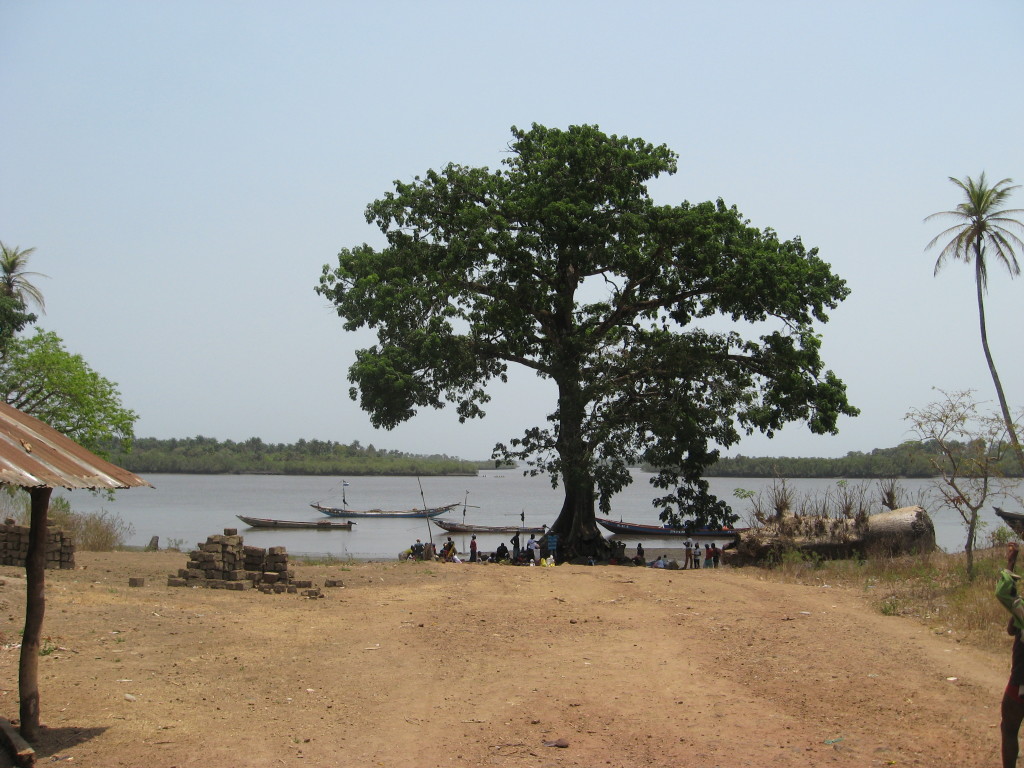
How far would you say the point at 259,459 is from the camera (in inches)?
4865

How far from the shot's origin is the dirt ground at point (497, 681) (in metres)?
6.71

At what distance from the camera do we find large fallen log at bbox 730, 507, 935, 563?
18094 millimetres

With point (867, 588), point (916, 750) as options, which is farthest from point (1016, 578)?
point (867, 588)

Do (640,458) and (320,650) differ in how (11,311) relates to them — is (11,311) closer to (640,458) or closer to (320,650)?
(640,458)

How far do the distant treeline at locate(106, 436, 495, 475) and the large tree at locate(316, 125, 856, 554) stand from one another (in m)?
97.7

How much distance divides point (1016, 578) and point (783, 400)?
15.9 meters

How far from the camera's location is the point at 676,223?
20.6 metres

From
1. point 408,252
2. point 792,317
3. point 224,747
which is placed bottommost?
point 224,747

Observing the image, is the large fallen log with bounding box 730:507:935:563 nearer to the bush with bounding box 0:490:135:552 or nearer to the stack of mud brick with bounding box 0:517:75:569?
the stack of mud brick with bounding box 0:517:75:569

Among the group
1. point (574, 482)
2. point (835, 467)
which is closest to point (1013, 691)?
point (574, 482)

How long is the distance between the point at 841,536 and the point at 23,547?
1674 cm

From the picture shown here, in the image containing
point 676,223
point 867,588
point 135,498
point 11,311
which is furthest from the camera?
point 135,498

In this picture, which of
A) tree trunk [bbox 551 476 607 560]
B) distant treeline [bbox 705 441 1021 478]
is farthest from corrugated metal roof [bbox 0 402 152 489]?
distant treeline [bbox 705 441 1021 478]

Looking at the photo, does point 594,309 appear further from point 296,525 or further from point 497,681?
point 296,525
